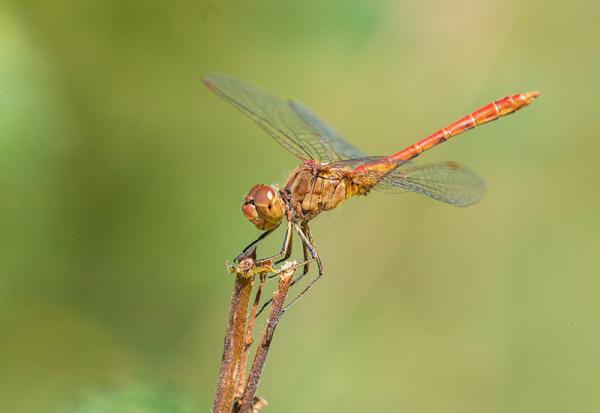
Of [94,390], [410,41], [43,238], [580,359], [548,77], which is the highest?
[548,77]

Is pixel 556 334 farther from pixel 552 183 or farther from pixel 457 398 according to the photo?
pixel 552 183

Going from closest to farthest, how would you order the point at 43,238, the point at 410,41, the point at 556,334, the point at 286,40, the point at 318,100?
the point at 43,238
the point at 286,40
the point at 556,334
the point at 318,100
the point at 410,41

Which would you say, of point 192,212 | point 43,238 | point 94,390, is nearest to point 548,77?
point 192,212

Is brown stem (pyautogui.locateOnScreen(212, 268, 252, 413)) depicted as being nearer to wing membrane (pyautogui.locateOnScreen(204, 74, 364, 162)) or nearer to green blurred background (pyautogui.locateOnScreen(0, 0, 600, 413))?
green blurred background (pyautogui.locateOnScreen(0, 0, 600, 413))

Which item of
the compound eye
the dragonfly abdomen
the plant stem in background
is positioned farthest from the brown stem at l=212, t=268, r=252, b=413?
the dragonfly abdomen

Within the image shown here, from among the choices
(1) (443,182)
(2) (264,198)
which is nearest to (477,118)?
(1) (443,182)

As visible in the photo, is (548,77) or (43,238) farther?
(548,77)
